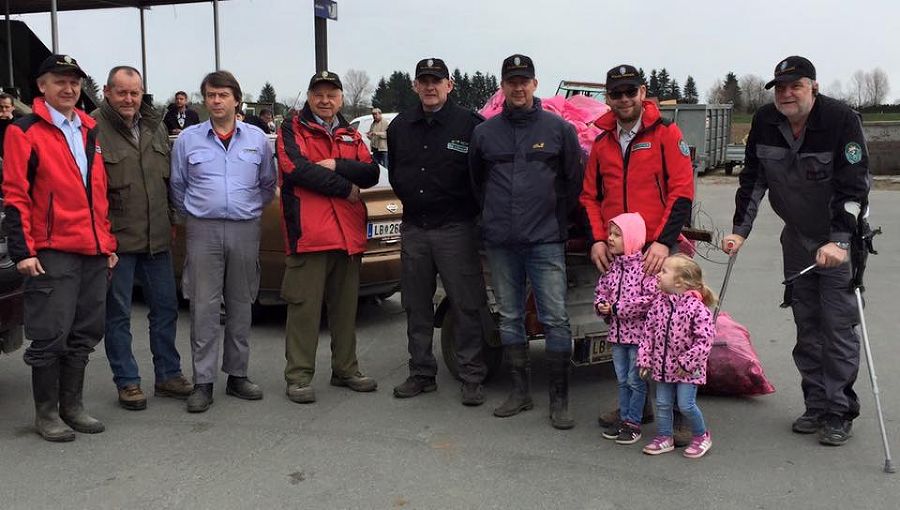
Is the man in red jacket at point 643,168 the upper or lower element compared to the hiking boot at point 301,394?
upper

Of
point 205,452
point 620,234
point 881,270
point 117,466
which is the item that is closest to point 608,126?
point 620,234

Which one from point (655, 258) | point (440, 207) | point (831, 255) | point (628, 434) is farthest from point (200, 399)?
point (831, 255)

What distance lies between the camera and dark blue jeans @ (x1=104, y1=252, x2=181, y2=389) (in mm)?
5074

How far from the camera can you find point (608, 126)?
464cm

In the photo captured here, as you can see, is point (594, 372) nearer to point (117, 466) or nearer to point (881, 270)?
point (117, 466)

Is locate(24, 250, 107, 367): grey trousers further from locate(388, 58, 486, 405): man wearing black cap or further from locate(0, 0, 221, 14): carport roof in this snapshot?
locate(0, 0, 221, 14): carport roof

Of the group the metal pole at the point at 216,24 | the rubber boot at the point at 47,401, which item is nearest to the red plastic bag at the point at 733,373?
the rubber boot at the point at 47,401

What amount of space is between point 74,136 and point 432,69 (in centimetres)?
201

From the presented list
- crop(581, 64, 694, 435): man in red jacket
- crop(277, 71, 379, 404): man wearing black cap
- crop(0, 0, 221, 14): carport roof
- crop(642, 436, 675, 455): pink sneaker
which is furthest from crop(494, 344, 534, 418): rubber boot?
crop(0, 0, 221, 14): carport roof

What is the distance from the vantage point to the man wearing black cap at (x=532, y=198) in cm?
475

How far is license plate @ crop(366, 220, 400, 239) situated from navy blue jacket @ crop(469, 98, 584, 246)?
223 cm

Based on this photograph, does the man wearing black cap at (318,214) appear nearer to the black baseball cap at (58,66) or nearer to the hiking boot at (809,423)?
the black baseball cap at (58,66)

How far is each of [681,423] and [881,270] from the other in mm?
6449

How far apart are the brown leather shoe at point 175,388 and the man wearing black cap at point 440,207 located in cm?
131
